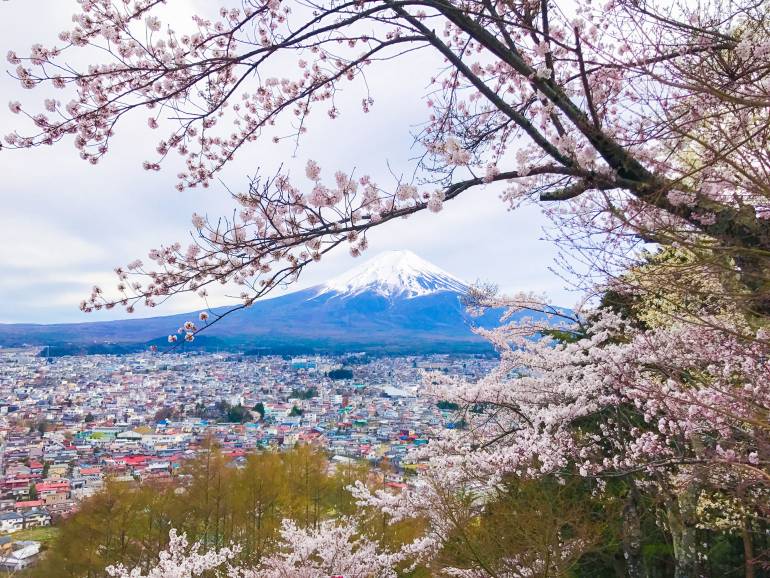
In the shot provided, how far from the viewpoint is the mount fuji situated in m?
101

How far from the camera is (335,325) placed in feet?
402

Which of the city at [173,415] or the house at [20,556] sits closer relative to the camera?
the house at [20,556]

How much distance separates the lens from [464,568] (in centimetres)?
693

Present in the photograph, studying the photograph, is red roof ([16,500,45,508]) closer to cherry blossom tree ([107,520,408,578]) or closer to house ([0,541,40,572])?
house ([0,541,40,572])

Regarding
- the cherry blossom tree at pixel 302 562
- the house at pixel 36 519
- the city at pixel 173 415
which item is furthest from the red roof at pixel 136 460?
the cherry blossom tree at pixel 302 562

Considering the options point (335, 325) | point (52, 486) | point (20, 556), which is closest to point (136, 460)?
point (52, 486)

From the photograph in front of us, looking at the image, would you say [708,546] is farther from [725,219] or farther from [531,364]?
[725,219]

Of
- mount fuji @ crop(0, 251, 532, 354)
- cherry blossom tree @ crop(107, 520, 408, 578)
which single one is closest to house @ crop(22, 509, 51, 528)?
cherry blossom tree @ crop(107, 520, 408, 578)

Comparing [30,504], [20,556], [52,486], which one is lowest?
[30,504]

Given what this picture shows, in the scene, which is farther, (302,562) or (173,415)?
(173,415)

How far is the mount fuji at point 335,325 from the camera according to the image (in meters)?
101

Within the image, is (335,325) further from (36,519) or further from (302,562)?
(302,562)

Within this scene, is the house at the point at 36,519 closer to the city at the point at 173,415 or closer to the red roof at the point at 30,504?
the city at the point at 173,415

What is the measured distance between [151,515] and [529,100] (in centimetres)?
1622
